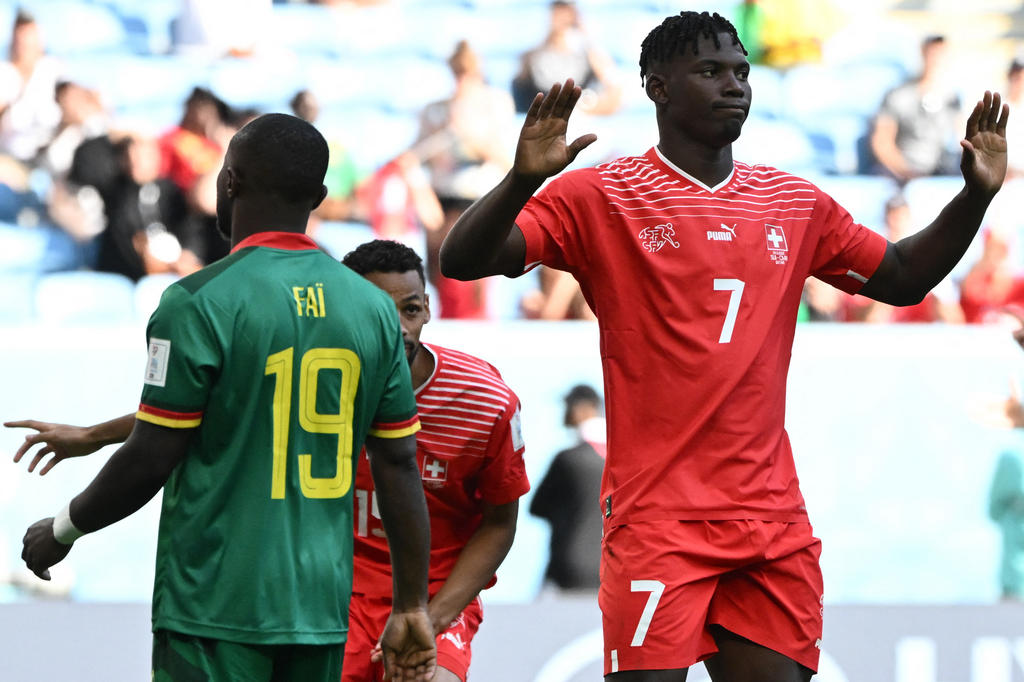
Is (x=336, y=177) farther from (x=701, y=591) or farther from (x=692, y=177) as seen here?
(x=701, y=591)

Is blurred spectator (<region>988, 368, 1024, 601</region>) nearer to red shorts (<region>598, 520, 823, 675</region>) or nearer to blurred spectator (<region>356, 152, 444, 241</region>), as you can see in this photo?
blurred spectator (<region>356, 152, 444, 241</region>)

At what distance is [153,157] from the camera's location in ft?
27.7

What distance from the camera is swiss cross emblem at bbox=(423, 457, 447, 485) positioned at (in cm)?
387

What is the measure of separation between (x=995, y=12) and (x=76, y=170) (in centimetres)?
638

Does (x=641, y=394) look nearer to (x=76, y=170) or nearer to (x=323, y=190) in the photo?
(x=323, y=190)

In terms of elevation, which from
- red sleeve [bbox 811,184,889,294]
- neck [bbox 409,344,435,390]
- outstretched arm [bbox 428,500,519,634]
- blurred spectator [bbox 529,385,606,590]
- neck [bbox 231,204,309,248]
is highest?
neck [bbox 231,204,309,248]

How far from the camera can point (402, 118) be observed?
9.20 meters

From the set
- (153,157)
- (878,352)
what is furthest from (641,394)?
(153,157)

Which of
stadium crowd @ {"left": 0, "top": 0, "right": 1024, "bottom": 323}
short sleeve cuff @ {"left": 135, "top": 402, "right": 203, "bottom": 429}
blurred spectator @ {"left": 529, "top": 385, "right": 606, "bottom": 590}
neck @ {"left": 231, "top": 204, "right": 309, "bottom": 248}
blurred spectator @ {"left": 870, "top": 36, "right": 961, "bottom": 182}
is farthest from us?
blurred spectator @ {"left": 870, "top": 36, "right": 961, "bottom": 182}

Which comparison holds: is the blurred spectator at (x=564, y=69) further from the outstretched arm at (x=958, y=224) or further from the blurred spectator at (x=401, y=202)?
the outstretched arm at (x=958, y=224)

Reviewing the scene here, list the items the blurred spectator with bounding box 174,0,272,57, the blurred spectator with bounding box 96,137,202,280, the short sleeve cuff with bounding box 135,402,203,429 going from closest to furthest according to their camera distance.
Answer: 1. the short sleeve cuff with bounding box 135,402,203,429
2. the blurred spectator with bounding box 96,137,202,280
3. the blurred spectator with bounding box 174,0,272,57

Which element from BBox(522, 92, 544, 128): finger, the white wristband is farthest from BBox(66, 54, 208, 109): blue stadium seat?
the white wristband

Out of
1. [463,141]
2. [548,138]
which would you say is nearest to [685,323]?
[548,138]

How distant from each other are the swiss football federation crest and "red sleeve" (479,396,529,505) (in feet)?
2.54
